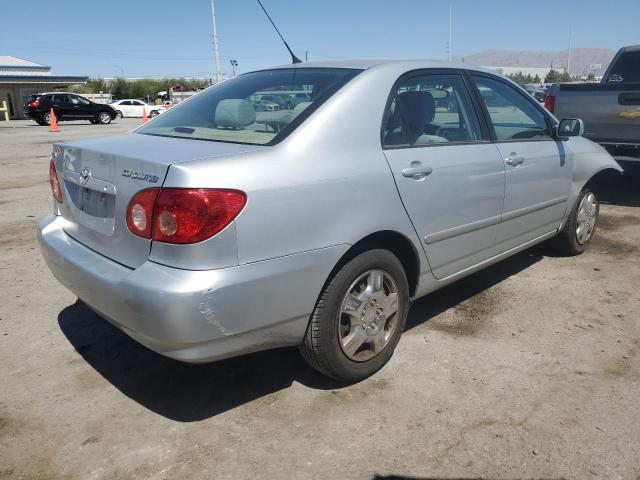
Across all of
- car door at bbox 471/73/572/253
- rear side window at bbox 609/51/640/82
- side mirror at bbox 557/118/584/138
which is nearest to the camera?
car door at bbox 471/73/572/253

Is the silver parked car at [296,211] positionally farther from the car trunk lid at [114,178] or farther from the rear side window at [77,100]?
the rear side window at [77,100]

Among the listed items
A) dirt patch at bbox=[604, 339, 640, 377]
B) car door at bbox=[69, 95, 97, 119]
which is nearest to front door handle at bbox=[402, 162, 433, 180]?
dirt patch at bbox=[604, 339, 640, 377]

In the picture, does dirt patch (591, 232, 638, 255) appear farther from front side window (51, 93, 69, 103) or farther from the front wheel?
front side window (51, 93, 69, 103)

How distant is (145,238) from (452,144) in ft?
6.27

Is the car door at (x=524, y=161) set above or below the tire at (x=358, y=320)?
above

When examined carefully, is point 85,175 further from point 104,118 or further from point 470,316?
point 104,118

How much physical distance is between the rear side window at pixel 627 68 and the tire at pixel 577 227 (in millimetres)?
4927

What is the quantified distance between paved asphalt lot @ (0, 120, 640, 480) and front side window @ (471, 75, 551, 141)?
1234 mm

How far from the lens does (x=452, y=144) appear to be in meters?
3.30

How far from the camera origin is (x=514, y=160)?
3729 mm

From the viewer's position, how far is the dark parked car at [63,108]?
94.3 ft

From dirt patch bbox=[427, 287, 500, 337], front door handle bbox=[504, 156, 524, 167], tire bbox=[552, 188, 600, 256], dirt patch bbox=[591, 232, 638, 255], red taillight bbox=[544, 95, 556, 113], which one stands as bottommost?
dirt patch bbox=[591, 232, 638, 255]

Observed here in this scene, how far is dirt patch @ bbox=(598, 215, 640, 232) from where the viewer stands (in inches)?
241

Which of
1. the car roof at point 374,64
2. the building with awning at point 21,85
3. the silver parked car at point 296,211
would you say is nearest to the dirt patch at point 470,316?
the silver parked car at point 296,211
